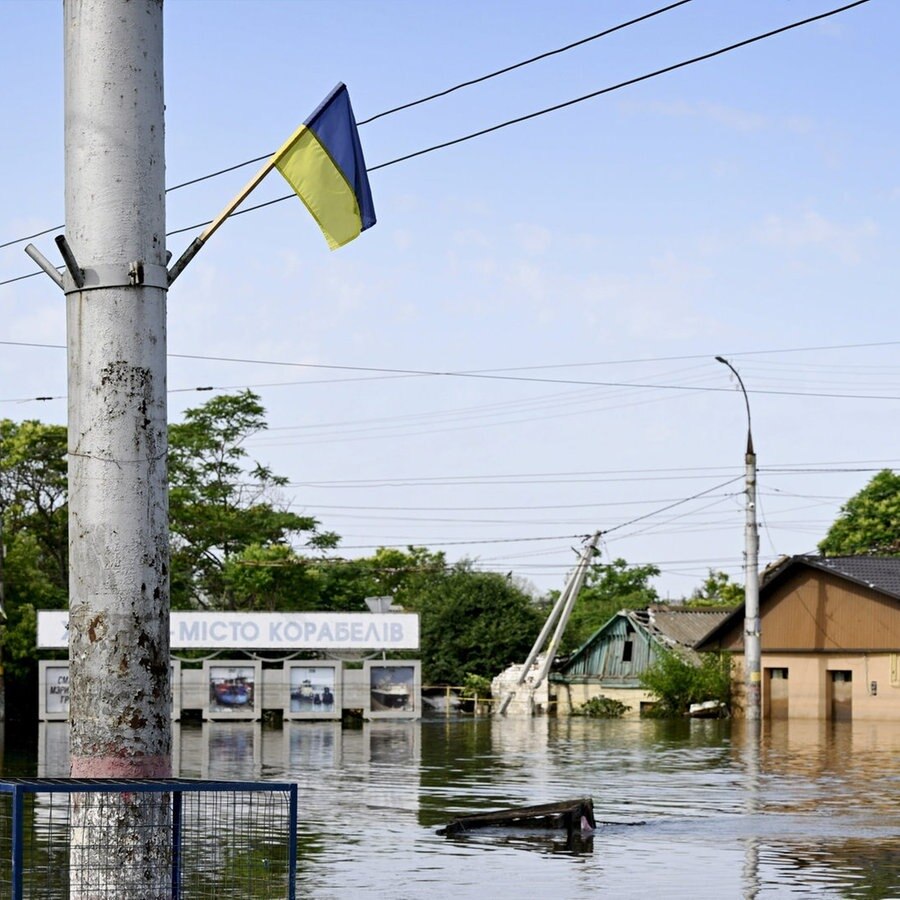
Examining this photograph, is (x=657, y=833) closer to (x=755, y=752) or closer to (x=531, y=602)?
(x=755, y=752)

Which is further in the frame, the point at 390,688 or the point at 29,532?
the point at 29,532

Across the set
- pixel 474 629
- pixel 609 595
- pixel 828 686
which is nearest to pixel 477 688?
pixel 474 629

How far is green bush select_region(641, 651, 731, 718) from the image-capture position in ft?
201

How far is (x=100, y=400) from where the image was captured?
24.5ft

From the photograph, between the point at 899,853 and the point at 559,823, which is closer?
the point at 899,853

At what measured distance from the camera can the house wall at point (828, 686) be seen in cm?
5466

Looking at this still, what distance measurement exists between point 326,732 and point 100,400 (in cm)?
4210

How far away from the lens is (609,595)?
11412 cm

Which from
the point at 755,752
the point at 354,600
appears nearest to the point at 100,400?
the point at 755,752

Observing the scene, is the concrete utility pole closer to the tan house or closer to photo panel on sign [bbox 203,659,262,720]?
photo panel on sign [bbox 203,659,262,720]

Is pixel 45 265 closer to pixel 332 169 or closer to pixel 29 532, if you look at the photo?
pixel 332 169

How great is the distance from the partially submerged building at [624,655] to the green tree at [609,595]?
12981mm

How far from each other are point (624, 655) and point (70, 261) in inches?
2550

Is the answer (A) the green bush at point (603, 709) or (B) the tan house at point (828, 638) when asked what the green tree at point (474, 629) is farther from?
(B) the tan house at point (828, 638)
